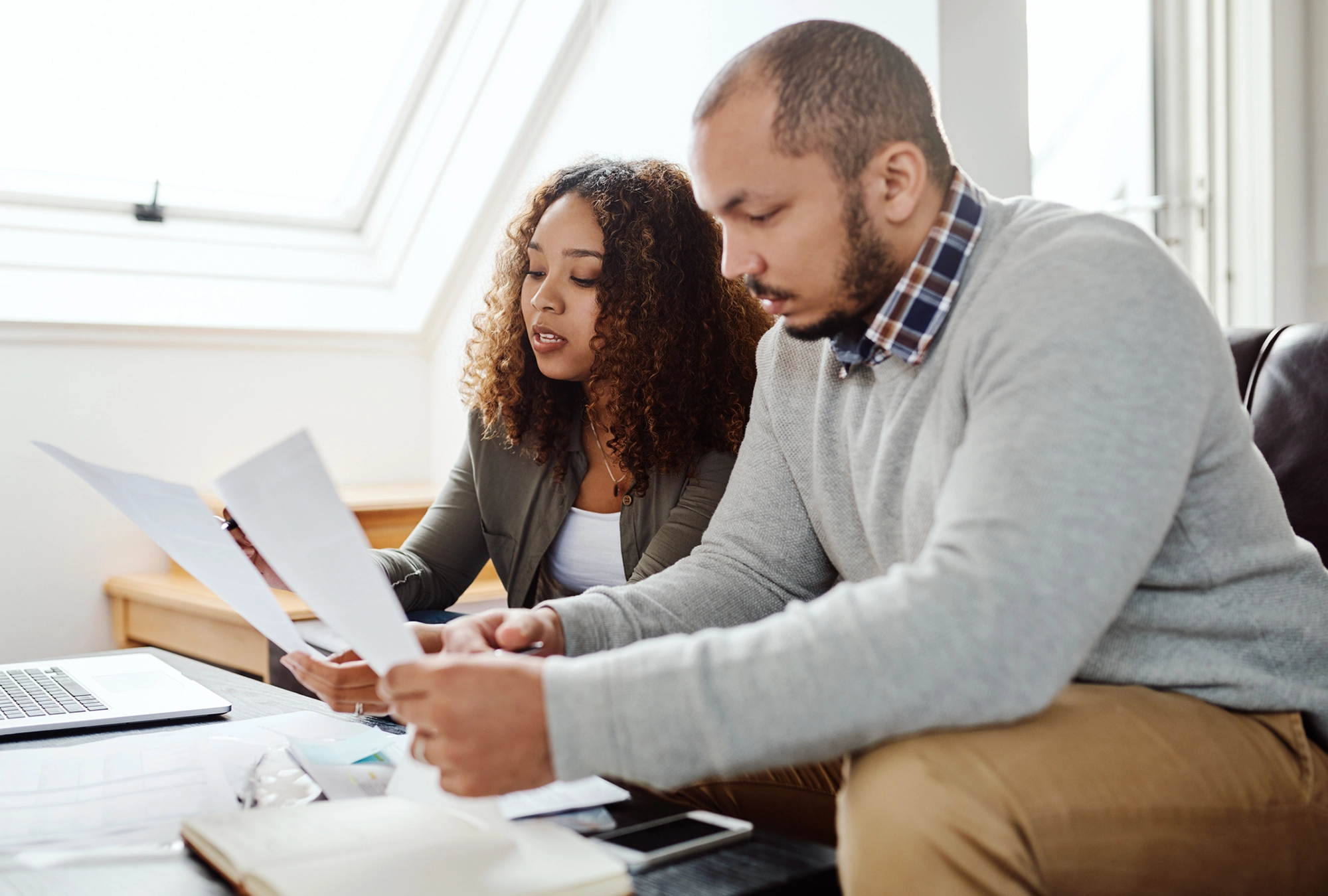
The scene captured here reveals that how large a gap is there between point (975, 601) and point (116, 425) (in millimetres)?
2067

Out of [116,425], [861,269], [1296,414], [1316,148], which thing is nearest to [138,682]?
[861,269]

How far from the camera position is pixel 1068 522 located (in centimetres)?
67

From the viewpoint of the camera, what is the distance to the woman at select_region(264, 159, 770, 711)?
150 cm

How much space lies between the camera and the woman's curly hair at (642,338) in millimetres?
1502

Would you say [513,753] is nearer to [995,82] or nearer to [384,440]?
[995,82]

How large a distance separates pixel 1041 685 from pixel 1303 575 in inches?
12.8

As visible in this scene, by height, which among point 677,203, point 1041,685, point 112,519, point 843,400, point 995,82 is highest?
point 995,82

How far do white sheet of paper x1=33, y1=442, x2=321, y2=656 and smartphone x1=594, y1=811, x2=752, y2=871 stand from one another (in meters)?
0.31

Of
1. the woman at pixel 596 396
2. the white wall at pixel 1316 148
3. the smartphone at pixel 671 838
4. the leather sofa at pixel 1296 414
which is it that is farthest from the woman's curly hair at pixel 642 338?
the white wall at pixel 1316 148

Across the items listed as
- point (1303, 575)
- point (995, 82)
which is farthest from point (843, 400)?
point (995, 82)

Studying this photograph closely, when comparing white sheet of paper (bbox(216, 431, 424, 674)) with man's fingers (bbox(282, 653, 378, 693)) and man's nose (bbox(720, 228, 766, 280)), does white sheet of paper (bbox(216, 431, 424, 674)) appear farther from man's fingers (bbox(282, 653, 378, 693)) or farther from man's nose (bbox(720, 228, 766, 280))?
man's nose (bbox(720, 228, 766, 280))

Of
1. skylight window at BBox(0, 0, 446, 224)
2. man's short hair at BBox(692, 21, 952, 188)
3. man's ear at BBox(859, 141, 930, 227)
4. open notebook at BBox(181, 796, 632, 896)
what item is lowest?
open notebook at BBox(181, 796, 632, 896)

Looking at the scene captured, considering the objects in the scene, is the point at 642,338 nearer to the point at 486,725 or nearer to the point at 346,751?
the point at 346,751

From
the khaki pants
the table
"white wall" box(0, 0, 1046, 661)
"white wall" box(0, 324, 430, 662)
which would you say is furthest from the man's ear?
"white wall" box(0, 324, 430, 662)
